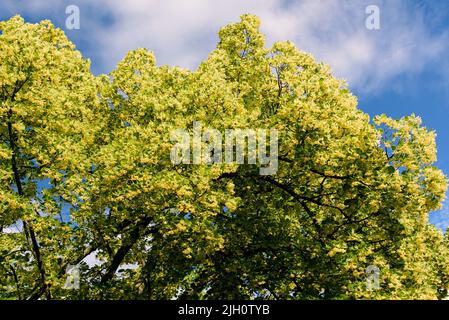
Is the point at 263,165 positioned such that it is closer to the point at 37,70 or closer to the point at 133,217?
the point at 133,217

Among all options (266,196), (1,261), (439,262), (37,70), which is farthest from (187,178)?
(439,262)

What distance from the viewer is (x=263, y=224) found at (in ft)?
60.3

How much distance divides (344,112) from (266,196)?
16.3ft

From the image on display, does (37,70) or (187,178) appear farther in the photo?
(37,70)

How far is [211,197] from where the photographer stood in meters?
14.7

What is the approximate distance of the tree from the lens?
595 inches

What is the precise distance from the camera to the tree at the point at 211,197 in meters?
A: 15.1

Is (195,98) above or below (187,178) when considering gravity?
above

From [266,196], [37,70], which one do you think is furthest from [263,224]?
[37,70]
